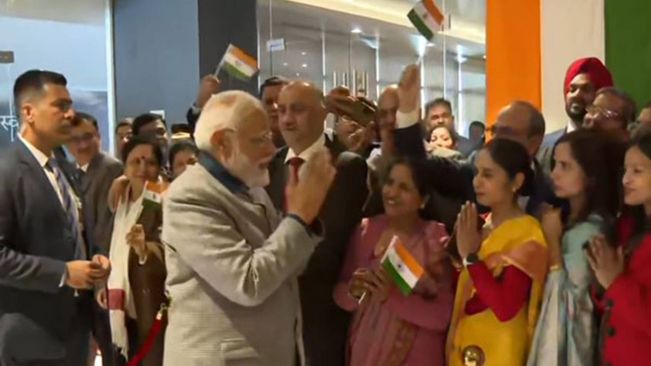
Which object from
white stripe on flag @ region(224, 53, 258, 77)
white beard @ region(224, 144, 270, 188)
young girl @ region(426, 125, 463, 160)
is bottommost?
white beard @ region(224, 144, 270, 188)

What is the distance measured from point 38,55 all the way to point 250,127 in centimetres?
581

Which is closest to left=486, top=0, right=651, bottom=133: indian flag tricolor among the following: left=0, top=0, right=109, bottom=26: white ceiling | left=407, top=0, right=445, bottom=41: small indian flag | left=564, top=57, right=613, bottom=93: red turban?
left=564, top=57, right=613, bottom=93: red turban

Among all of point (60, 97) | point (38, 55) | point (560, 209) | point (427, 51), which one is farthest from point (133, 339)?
point (427, 51)

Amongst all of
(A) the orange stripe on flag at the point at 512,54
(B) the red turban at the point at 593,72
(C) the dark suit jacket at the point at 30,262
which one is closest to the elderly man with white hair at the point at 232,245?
(C) the dark suit jacket at the point at 30,262

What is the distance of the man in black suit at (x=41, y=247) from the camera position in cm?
294

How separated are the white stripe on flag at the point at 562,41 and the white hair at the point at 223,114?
2.60 meters

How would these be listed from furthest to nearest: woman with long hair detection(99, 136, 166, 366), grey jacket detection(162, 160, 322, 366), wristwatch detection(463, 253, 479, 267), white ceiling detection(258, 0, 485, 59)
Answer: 1. white ceiling detection(258, 0, 485, 59)
2. woman with long hair detection(99, 136, 166, 366)
3. wristwatch detection(463, 253, 479, 267)
4. grey jacket detection(162, 160, 322, 366)

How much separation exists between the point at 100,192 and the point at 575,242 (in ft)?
7.73

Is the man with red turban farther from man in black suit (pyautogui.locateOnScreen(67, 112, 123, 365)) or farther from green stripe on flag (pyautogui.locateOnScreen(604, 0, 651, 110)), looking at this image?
man in black suit (pyautogui.locateOnScreen(67, 112, 123, 365))

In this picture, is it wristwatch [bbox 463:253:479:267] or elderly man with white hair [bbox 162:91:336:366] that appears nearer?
elderly man with white hair [bbox 162:91:336:366]

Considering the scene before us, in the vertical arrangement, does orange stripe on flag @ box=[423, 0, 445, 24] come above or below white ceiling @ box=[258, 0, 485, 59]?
below

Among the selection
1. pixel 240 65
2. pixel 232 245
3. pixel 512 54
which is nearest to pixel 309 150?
pixel 232 245

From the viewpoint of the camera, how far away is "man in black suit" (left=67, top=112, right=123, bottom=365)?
11.0 feet

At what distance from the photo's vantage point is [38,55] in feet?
24.9
